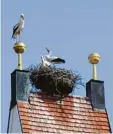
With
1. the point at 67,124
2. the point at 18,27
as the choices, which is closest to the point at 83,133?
the point at 67,124

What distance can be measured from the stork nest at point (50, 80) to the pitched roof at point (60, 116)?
7.0 inches

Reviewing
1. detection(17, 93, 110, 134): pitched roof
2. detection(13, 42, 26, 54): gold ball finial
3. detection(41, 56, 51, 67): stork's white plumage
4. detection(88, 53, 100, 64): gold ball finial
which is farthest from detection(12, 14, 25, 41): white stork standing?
detection(88, 53, 100, 64): gold ball finial

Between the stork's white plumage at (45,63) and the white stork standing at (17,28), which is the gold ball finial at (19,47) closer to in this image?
the white stork standing at (17,28)

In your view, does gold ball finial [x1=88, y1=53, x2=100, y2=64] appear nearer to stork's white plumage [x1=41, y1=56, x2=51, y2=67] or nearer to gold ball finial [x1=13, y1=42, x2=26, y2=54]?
stork's white plumage [x1=41, y1=56, x2=51, y2=67]

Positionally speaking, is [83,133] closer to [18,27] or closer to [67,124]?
[67,124]

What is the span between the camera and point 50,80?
1460 inches

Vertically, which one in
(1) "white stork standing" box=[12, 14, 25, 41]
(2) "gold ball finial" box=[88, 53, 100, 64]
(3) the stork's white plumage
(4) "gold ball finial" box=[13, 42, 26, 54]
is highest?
(1) "white stork standing" box=[12, 14, 25, 41]

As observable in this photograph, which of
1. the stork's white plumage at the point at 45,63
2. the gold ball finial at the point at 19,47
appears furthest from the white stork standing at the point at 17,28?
the stork's white plumage at the point at 45,63

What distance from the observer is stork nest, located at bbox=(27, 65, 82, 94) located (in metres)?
37.0

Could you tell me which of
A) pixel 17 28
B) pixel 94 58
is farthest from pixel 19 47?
pixel 94 58

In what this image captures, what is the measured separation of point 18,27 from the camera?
37562mm

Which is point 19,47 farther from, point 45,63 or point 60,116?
point 60,116

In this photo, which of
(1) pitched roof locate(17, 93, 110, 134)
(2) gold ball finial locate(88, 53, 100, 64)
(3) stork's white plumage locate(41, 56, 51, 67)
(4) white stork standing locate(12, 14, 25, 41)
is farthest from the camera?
(2) gold ball finial locate(88, 53, 100, 64)

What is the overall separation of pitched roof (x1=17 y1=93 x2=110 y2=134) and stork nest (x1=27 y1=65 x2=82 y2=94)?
179 millimetres
